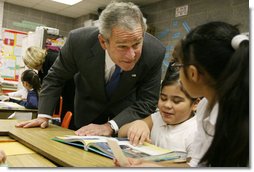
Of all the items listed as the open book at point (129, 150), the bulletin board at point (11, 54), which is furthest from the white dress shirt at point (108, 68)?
the open book at point (129, 150)

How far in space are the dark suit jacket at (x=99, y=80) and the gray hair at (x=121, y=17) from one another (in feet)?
0.47

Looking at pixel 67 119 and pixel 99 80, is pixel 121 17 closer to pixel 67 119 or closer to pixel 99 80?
pixel 99 80

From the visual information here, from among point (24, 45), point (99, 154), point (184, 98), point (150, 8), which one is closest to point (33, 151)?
point (99, 154)

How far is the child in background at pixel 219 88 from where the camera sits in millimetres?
449

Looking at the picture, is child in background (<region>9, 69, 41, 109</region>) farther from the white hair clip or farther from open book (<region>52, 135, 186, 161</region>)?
the white hair clip

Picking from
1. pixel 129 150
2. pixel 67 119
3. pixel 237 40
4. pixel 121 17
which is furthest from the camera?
pixel 67 119

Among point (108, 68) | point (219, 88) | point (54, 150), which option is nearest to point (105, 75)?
point (108, 68)

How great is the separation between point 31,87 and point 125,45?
1.36ft

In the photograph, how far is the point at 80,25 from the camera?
101 centimetres

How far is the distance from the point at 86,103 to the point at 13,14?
430 millimetres

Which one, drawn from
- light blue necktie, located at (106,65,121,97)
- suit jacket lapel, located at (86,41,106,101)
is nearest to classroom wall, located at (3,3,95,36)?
suit jacket lapel, located at (86,41,106,101)

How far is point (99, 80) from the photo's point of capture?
100 cm

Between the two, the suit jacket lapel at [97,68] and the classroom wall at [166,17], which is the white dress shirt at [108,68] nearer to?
the suit jacket lapel at [97,68]

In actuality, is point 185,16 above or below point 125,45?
above
